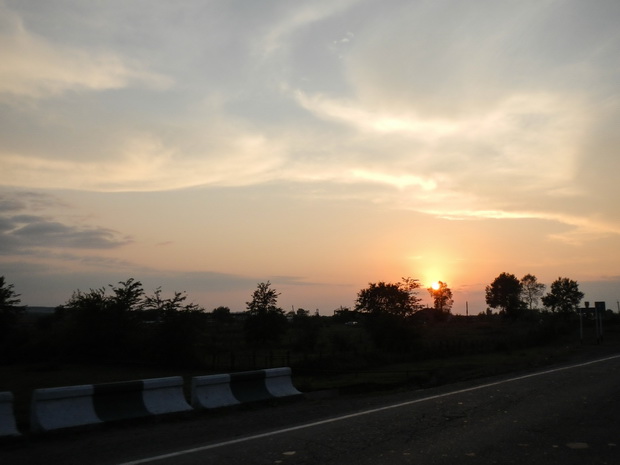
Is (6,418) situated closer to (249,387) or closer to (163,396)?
(163,396)

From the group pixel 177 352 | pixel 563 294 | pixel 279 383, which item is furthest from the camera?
pixel 563 294

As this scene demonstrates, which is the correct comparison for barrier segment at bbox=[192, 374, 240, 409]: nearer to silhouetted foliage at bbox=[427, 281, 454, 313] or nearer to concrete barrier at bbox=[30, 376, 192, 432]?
concrete barrier at bbox=[30, 376, 192, 432]

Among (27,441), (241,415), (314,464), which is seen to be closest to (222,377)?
(241,415)

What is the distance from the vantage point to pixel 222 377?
11.8m

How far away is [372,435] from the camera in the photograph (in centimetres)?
855

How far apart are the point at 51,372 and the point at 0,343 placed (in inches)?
533

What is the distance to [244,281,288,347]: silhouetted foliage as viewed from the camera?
202ft

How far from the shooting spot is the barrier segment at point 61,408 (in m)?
8.73

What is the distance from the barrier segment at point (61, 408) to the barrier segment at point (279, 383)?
174 inches

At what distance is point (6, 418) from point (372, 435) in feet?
17.9

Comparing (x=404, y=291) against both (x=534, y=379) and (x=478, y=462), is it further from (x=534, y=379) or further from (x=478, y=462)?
(x=478, y=462)

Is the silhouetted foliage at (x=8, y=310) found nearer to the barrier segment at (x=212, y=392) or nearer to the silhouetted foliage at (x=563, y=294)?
the barrier segment at (x=212, y=392)

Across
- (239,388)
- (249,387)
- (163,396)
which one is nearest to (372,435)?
(163,396)

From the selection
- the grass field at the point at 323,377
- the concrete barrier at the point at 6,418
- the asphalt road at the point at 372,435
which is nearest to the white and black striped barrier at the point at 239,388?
the asphalt road at the point at 372,435
